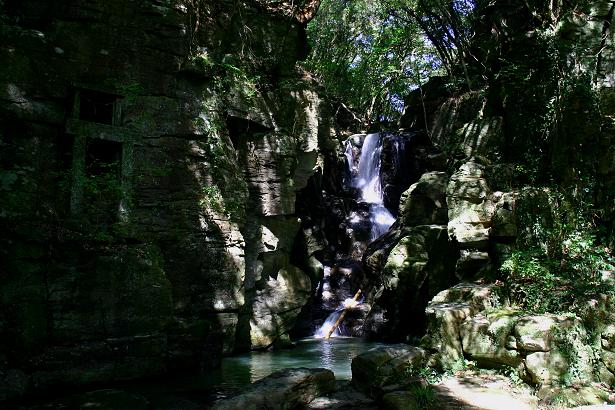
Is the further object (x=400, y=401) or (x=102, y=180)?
(x=102, y=180)

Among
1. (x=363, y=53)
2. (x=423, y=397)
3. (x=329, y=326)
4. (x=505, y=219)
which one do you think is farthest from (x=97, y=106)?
(x=363, y=53)

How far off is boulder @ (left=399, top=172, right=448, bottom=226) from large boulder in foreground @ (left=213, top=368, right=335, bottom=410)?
7.82m

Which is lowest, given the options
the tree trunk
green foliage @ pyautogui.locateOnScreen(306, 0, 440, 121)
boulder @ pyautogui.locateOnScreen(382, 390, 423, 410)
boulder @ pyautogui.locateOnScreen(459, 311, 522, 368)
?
boulder @ pyautogui.locateOnScreen(382, 390, 423, 410)

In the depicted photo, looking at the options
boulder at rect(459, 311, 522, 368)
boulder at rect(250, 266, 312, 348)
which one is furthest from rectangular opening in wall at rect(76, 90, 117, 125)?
boulder at rect(459, 311, 522, 368)

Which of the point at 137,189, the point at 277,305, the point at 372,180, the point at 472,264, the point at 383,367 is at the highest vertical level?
the point at 372,180

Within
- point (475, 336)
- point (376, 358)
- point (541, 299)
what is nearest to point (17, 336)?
point (376, 358)

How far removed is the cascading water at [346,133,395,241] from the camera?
18844mm

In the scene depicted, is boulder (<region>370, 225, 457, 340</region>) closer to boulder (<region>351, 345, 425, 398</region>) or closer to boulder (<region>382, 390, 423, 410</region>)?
boulder (<region>351, 345, 425, 398</region>)

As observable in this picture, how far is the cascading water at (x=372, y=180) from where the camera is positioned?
18844 millimetres

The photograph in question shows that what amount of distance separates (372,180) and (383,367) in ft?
45.1

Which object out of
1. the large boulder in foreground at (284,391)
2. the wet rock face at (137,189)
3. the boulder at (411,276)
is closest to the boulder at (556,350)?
the large boulder in foreground at (284,391)

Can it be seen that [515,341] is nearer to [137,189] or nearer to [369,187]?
[137,189]

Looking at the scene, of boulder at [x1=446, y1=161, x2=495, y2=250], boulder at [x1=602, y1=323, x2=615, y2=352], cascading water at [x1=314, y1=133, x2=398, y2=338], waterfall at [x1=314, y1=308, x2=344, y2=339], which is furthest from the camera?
cascading water at [x1=314, y1=133, x2=398, y2=338]

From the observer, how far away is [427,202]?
14570 millimetres
